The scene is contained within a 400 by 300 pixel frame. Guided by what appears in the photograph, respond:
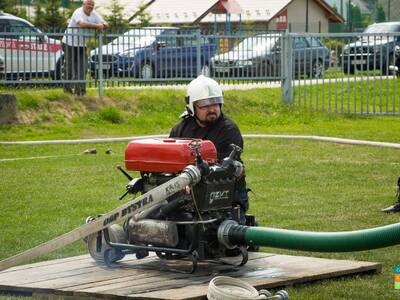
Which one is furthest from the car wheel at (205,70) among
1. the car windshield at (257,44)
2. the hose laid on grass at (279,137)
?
the hose laid on grass at (279,137)

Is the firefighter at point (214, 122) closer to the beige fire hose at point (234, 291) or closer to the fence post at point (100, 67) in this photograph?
the beige fire hose at point (234, 291)

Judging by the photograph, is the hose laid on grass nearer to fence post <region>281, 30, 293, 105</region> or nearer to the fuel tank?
fence post <region>281, 30, 293, 105</region>

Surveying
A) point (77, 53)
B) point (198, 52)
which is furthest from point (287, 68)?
point (77, 53)

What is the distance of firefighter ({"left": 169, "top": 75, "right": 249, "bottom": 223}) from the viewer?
8.56 metres

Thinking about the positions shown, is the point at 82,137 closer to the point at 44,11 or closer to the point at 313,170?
the point at 313,170

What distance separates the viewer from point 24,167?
15.2m

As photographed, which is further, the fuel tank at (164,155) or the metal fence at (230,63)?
the metal fence at (230,63)

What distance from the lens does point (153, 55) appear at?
23.1m

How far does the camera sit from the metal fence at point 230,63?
71.4 ft

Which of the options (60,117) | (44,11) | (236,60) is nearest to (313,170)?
(60,117)

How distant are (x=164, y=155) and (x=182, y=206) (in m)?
0.39

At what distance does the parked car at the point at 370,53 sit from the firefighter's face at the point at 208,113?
14.5m

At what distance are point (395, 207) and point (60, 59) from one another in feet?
39.3

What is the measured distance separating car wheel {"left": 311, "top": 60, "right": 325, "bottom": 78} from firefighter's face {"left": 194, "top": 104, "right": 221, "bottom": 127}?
15.0 metres
